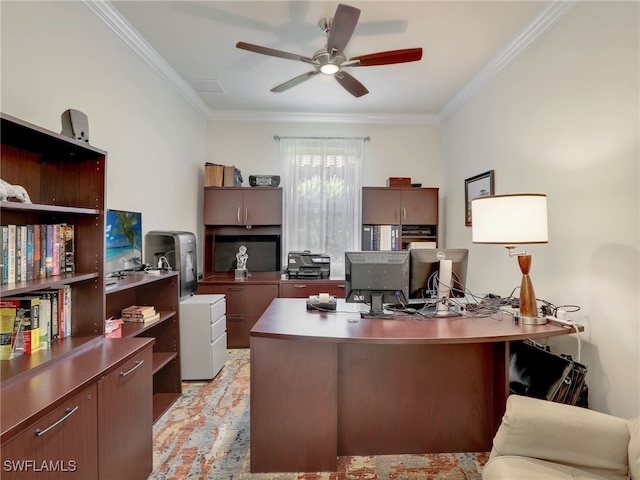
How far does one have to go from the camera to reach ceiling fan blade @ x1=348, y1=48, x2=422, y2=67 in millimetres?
2166

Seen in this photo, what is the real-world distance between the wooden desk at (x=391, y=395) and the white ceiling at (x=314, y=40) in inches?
83.9

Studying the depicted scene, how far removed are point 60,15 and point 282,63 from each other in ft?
5.38

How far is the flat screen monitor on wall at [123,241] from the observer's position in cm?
225

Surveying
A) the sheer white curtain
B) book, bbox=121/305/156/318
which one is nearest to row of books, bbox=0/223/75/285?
book, bbox=121/305/156/318

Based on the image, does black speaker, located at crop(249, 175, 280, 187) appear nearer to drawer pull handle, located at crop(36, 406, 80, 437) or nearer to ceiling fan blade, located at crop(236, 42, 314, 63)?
ceiling fan blade, located at crop(236, 42, 314, 63)

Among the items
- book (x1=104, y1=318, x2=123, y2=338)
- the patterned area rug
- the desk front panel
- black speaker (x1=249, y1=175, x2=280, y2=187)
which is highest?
black speaker (x1=249, y1=175, x2=280, y2=187)

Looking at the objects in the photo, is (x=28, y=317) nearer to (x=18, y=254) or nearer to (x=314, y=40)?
(x=18, y=254)

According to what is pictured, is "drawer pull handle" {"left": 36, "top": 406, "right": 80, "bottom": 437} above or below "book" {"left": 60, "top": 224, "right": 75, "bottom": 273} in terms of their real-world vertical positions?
below

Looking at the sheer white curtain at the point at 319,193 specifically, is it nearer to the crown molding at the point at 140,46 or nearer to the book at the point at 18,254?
the crown molding at the point at 140,46

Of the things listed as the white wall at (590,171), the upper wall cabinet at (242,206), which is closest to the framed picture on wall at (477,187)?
the white wall at (590,171)

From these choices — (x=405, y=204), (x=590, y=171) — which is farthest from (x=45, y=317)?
(x=405, y=204)

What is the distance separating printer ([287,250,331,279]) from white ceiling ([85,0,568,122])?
186 centimetres

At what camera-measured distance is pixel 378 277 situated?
202 centimetres

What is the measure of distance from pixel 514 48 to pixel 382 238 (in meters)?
2.29
